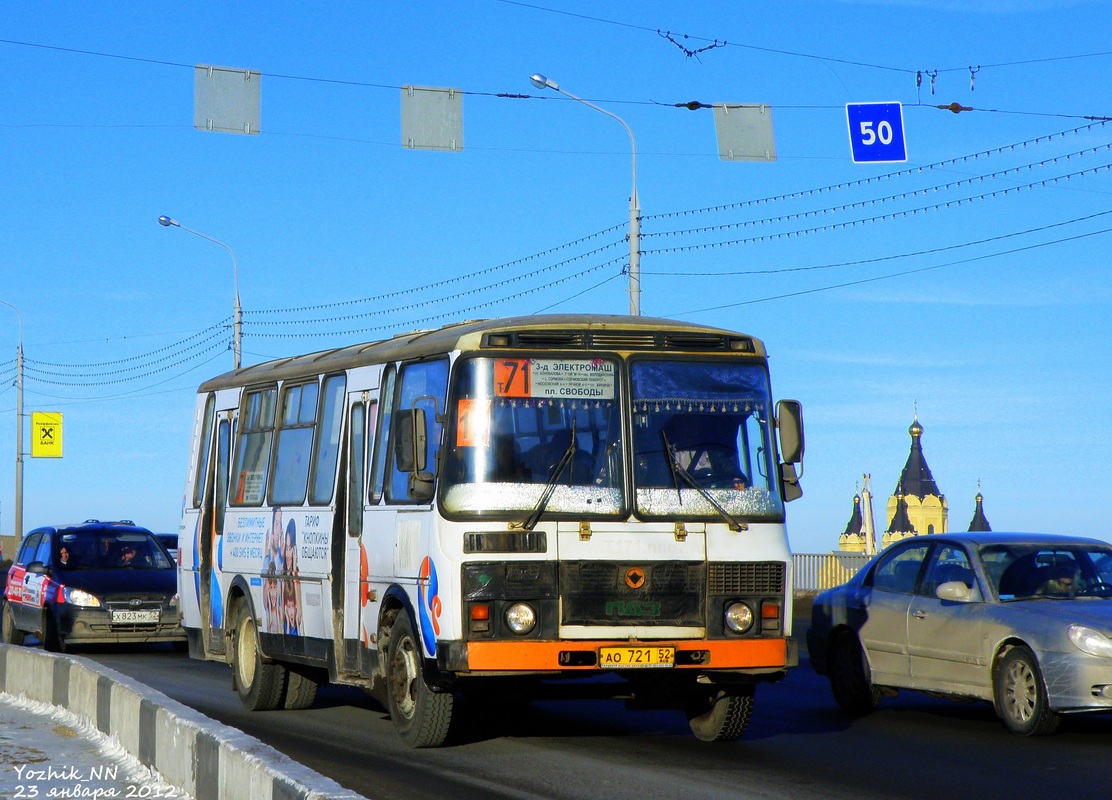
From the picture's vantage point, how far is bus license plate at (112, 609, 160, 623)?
21.8 meters

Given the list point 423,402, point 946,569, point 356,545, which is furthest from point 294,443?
point 946,569

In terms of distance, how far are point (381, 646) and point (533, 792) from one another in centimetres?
282

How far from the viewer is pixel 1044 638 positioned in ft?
39.7

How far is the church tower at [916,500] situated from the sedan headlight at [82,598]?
160 meters

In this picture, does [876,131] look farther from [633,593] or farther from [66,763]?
[66,763]

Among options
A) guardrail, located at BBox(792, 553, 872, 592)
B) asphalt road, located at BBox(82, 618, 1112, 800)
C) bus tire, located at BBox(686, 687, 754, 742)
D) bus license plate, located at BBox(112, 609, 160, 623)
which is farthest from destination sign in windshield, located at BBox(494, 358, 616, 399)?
guardrail, located at BBox(792, 553, 872, 592)

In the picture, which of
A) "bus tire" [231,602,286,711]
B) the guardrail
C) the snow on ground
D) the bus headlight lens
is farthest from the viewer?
the guardrail

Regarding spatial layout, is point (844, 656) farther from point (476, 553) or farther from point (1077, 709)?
point (476, 553)

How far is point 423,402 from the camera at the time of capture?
38.2 feet

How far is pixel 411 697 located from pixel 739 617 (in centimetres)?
234

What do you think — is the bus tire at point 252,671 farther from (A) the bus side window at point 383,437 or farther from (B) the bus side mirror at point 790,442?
(B) the bus side mirror at point 790,442

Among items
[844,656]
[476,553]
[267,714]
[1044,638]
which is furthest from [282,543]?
[1044,638]

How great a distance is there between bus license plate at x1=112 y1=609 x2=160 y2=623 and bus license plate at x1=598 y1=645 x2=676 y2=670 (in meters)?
12.4

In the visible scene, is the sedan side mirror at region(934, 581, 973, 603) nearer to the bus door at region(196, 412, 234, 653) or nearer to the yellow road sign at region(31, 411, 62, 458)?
the bus door at region(196, 412, 234, 653)
